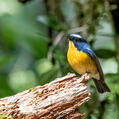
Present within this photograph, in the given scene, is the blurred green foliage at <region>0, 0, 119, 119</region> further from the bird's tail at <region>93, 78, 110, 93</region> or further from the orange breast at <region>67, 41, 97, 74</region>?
the orange breast at <region>67, 41, 97, 74</region>

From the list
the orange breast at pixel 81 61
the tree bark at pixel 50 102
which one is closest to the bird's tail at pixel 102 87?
the orange breast at pixel 81 61

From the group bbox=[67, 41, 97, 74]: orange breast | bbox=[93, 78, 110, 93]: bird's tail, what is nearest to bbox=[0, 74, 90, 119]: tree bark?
bbox=[67, 41, 97, 74]: orange breast

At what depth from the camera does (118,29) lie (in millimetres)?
3951

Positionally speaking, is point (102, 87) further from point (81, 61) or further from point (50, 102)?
point (50, 102)

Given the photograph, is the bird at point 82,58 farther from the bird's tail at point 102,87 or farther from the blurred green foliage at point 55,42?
the blurred green foliage at point 55,42

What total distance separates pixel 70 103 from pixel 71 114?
0.24 feet

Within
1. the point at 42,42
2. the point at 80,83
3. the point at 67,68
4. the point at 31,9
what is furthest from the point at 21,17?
the point at 80,83

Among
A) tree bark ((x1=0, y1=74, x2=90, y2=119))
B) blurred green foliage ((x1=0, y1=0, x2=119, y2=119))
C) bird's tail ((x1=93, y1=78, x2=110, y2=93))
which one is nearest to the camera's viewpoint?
tree bark ((x1=0, y1=74, x2=90, y2=119))

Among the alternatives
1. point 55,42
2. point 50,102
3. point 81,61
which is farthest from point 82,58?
point 55,42

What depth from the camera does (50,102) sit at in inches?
78.4

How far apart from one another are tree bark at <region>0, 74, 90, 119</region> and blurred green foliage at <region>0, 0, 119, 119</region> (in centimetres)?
98

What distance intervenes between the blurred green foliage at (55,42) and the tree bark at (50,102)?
3.20ft

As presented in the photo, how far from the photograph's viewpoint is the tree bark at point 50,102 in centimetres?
197

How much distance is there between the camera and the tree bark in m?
1.97
